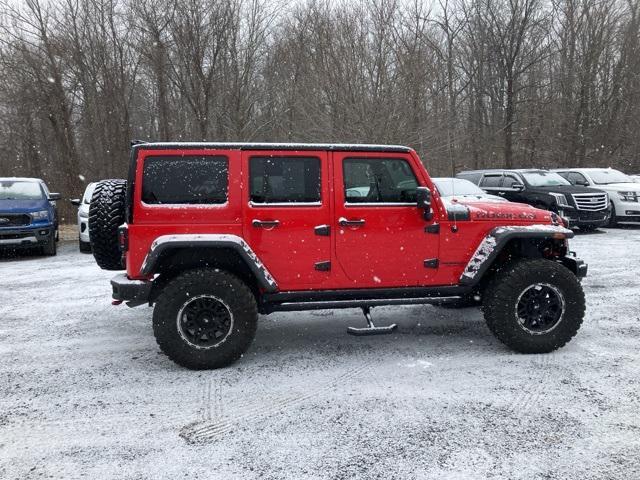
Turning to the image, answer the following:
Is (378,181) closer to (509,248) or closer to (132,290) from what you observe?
(509,248)

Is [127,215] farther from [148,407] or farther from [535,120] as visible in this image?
[535,120]

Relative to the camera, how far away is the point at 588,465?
2.72m


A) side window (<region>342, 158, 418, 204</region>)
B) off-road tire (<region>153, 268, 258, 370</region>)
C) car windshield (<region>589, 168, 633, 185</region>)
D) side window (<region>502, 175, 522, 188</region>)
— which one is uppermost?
car windshield (<region>589, 168, 633, 185</region>)

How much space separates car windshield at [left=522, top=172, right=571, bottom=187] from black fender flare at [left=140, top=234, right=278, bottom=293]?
1124cm

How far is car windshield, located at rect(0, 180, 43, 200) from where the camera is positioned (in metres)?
11.0


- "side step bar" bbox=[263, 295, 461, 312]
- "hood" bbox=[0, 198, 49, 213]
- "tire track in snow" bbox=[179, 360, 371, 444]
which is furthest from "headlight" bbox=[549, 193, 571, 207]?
"hood" bbox=[0, 198, 49, 213]

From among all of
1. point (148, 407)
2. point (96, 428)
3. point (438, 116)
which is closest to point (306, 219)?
point (148, 407)

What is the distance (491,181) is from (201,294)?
11.7 m

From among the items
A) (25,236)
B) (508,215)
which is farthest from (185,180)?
(25,236)

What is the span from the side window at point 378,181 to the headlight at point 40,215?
28.5 feet

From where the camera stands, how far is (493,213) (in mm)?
4488

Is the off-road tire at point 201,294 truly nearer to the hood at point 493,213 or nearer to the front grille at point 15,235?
the hood at point 493,213

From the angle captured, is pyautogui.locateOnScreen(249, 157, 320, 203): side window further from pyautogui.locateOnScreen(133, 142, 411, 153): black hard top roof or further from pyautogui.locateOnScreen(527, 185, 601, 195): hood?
pyautogui.locateOnScreen(527, 185, 601, 195): hood

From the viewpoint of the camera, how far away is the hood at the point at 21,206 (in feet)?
33.4
